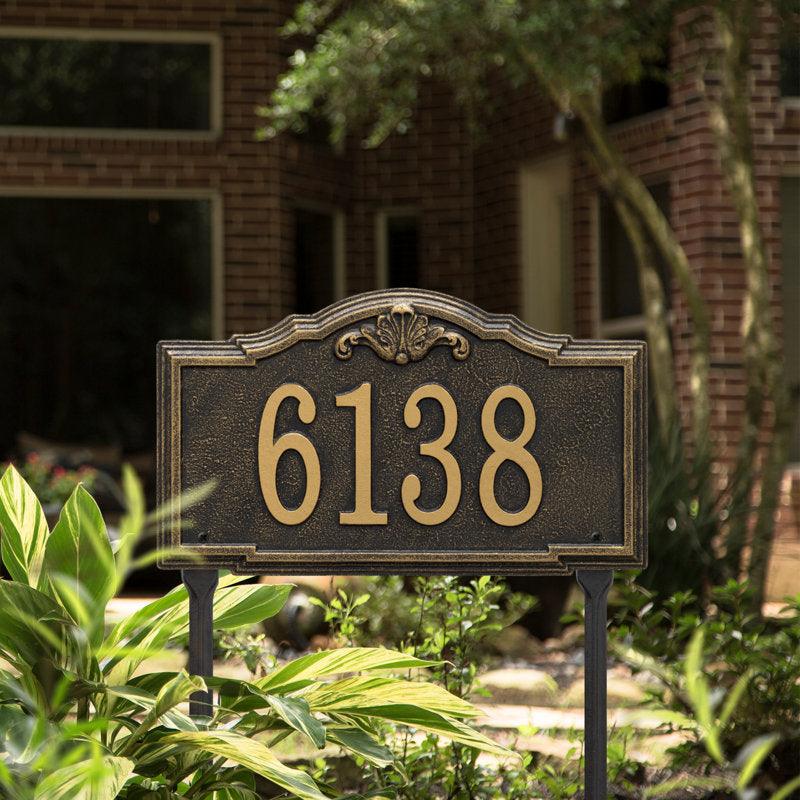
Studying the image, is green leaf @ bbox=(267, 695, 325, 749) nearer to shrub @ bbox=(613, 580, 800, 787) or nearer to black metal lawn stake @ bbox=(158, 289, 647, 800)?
black metal lawn stake @ bbox=(158, 289, 647, 800)

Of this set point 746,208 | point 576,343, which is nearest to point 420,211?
point 746,208

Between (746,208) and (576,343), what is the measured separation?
3584 millimetres

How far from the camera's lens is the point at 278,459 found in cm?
231

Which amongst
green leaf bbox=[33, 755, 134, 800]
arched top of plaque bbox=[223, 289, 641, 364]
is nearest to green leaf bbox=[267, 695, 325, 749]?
green leaf bbox=[33, 755, 134, 800]

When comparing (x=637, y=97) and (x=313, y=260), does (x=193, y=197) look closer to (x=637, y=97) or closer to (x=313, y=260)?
(x=313, y=260)

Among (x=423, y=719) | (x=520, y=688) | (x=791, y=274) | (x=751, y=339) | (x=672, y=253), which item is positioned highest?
(x=791, y=274)

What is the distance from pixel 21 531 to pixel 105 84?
8046 mm

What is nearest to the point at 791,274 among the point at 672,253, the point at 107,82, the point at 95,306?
the point at 672,253

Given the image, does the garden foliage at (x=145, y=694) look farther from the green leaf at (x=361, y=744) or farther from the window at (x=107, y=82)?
the window at (x=107, y=82)

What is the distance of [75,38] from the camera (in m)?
9.56

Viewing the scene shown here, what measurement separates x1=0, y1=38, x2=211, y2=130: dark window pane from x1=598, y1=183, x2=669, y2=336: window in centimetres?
340

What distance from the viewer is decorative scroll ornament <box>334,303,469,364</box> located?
233 cm

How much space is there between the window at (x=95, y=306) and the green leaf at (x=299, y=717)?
7.82m

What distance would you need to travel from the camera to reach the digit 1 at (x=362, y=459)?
2.30 metres
